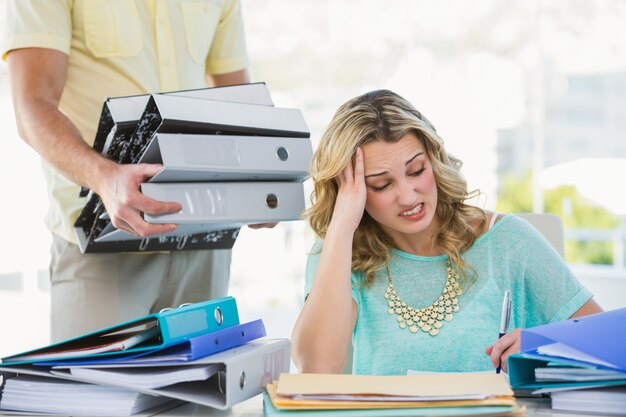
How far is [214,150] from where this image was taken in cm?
140

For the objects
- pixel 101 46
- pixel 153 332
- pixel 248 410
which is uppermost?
pixel 101 46

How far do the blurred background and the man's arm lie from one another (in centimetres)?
542

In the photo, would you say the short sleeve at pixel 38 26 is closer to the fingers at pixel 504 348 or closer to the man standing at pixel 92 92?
the man standing at pixel 92 92

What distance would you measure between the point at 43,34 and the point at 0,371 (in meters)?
0.83

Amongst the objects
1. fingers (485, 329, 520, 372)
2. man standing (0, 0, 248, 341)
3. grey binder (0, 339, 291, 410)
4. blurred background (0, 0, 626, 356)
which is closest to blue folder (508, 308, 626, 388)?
fingers (485, 329, 520, 372)

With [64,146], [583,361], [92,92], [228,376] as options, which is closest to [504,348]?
[583,361]

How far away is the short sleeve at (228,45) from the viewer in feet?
6.99

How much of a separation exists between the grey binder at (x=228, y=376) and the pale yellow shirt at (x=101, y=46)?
713mm

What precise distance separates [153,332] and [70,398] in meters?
0.15

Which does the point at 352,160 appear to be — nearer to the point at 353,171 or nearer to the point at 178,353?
the point at 353,171

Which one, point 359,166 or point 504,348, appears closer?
point 504,348

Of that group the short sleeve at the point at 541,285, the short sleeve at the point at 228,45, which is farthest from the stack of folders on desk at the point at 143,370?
the short sleeve at the point at 228,45

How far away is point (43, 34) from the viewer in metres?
1.73

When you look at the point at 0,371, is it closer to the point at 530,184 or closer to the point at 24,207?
the point at 24,207
